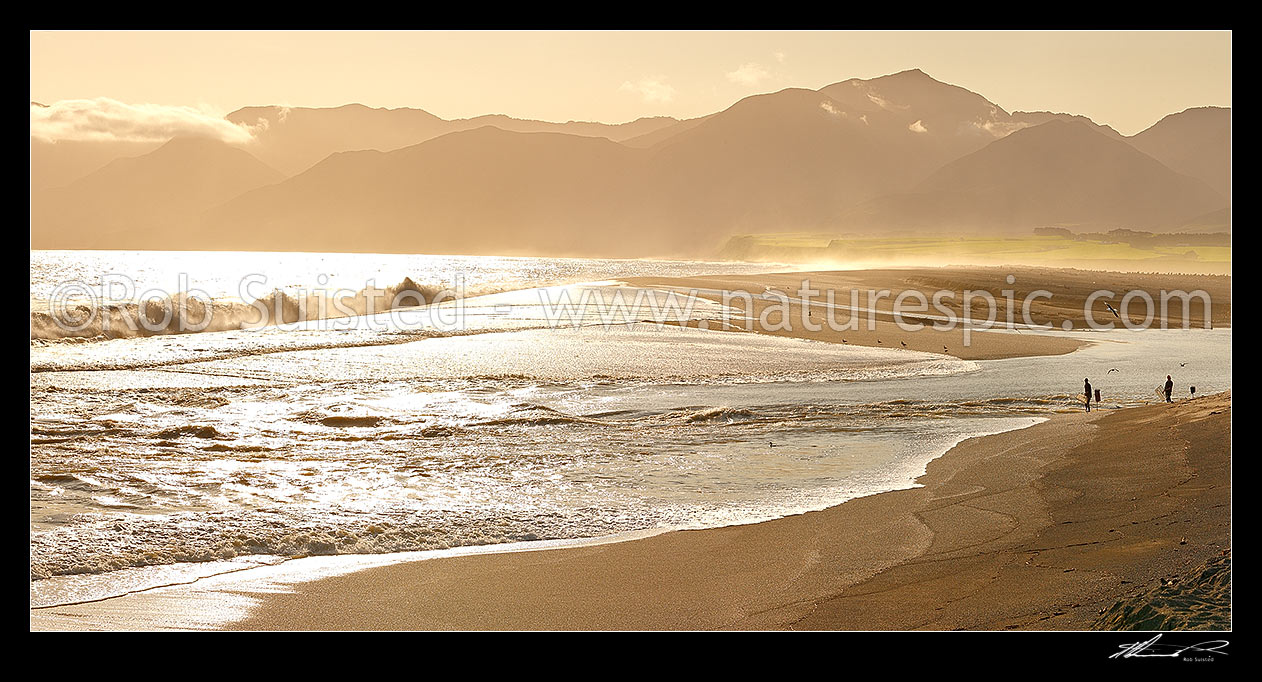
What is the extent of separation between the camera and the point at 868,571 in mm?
5988

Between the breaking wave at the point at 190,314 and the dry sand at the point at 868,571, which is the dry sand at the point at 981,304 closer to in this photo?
the dry sand at the point at 868,571

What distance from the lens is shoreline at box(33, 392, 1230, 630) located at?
5.00m

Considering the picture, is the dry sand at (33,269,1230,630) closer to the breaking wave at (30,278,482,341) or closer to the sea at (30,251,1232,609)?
the sea at (30,251,1232,609)

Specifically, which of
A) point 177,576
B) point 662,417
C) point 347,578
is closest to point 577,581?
point 347,578

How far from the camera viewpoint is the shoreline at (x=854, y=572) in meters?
5.00

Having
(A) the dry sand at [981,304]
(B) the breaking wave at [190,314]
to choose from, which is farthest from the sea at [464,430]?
(A) the dry sand at [981,304]

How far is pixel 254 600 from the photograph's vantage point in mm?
5367

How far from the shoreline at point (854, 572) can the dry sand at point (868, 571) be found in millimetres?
16

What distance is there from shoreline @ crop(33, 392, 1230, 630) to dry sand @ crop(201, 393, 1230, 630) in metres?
0.02

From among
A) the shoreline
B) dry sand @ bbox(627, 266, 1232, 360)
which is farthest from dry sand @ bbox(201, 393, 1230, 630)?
dry sand @ bbox(627, 266, 1232, 360)

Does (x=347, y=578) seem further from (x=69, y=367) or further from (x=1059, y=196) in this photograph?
(x=1059, y=196)

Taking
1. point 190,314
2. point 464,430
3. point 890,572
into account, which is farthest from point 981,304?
point 890,572

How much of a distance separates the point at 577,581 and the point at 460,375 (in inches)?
439

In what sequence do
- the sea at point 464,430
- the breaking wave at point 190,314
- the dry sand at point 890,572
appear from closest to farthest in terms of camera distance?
the dry sand at point 890,572, the sea at point 464,430, the breaking wave at point 190,314
